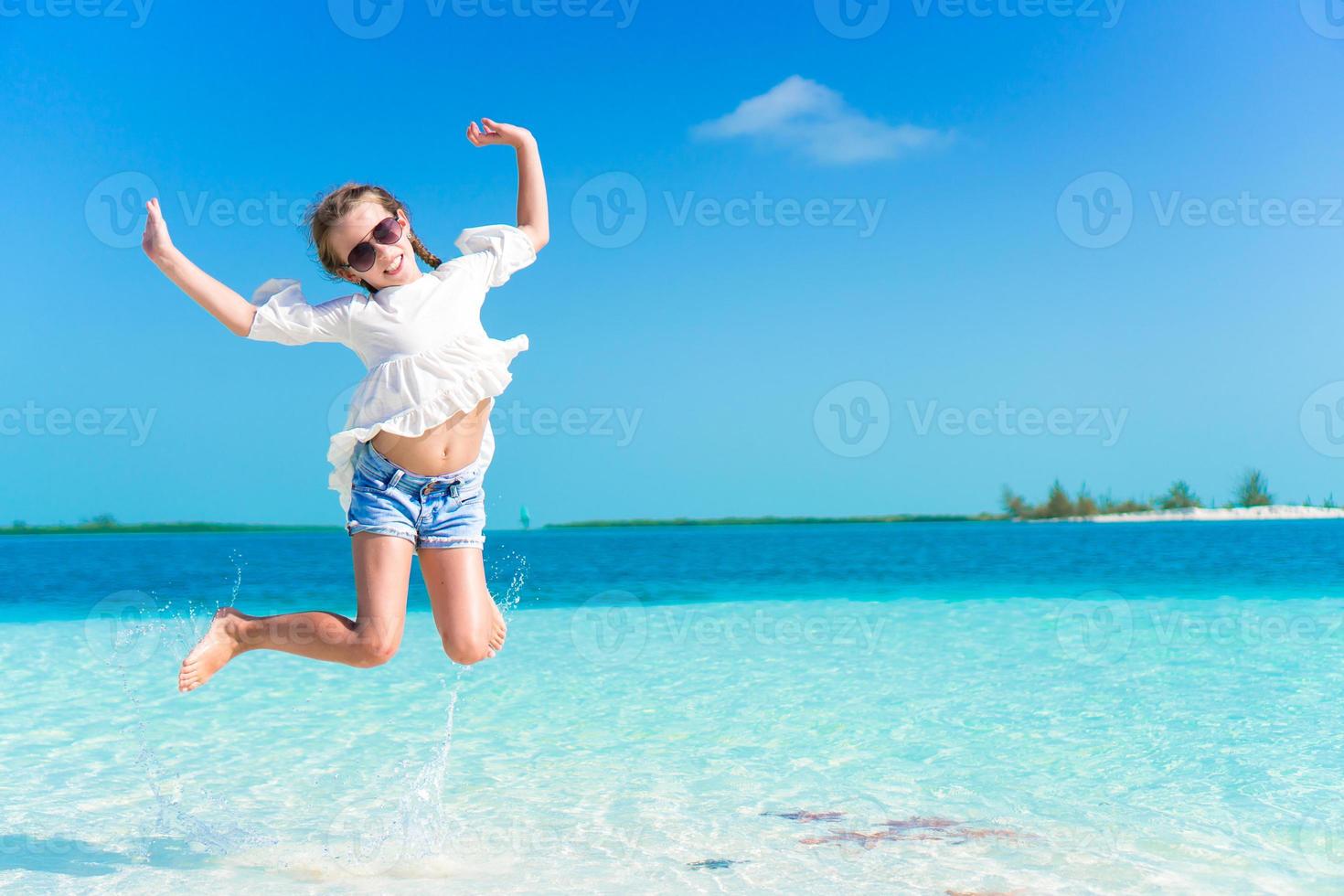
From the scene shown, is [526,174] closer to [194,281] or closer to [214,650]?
[194,281]

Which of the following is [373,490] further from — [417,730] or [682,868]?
[417,730]

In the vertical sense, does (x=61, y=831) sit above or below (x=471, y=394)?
below

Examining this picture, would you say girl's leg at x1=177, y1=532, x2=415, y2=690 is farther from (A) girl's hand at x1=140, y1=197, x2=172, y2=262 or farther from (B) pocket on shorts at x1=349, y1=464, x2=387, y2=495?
(A) girl's hand at x1=140, y1=197, x2=172, y2=262

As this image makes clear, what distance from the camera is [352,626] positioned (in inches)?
143

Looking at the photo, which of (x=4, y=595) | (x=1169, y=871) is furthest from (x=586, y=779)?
(x=4, y=595)

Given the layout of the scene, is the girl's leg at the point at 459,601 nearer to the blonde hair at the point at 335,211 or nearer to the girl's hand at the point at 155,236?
the blonde hair at the point at 335,211

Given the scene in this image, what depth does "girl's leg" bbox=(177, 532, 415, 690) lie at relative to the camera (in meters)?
3.57

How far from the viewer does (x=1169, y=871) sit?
12.9 ft

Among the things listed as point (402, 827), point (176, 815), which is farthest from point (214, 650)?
point (176, 815)

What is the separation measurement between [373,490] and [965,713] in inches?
187

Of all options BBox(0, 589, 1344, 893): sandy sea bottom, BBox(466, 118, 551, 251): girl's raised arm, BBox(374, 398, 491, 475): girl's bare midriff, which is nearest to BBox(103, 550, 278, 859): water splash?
BBox(0, 589, 1344, 893): sandy sea bottom

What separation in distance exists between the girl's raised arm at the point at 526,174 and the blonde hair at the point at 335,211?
420mm

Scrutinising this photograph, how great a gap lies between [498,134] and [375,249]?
0.66 meters

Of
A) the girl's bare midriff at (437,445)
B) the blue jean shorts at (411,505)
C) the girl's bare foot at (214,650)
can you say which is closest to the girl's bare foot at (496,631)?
the blue jean shorts at (411,505)
